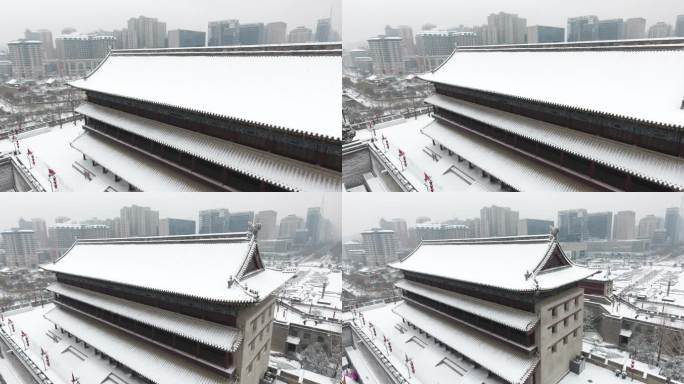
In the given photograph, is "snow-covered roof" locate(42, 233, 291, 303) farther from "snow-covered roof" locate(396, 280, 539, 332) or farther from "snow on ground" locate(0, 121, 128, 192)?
"snow-covered roof" locate(396, 280, 539, 332)

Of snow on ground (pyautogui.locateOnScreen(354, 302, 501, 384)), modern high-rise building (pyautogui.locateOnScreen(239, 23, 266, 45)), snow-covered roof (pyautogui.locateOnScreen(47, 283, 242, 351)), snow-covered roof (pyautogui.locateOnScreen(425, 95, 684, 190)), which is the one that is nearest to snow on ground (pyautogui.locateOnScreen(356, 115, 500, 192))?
snow-covered roof (pyautogui.locateOnScreen(425, 95, 684, 190))

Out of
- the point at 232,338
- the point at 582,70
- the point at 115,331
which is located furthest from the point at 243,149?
the point at 582,70

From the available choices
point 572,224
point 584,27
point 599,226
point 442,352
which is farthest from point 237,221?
point 599,226

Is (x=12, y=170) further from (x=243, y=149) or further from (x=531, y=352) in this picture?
(x=531, y=352)

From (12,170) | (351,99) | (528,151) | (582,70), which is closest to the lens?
(582,70)

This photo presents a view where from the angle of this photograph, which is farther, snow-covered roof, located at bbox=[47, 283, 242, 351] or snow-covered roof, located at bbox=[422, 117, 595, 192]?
snow-covered roof, located at bbox=[422, 117, 595, 192]

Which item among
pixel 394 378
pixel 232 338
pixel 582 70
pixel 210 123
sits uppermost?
pixel 582 70
